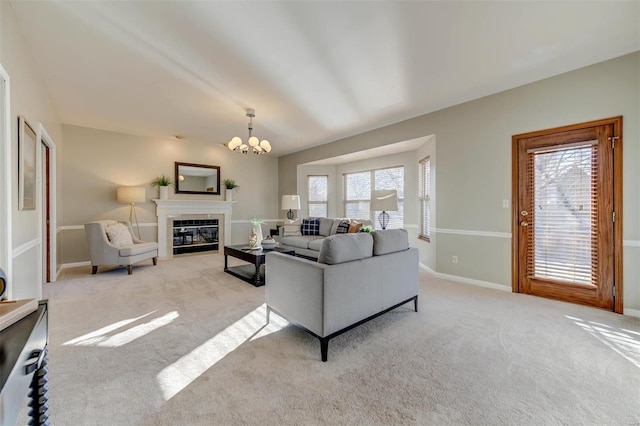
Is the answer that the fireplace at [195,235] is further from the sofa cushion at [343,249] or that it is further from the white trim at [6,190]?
the sofa cushion at [343,249]

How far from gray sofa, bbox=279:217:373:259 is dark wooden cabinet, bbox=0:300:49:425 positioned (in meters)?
3.64

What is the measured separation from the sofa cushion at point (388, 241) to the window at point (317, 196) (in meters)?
4.50

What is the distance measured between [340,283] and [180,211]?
203 inches

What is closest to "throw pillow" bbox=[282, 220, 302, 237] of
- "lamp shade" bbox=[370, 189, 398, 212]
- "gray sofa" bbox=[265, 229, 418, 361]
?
"lamp shade" bbox=[370, 189, 398, 212]

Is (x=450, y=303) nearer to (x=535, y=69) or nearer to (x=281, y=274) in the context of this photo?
(x=281, y=274)

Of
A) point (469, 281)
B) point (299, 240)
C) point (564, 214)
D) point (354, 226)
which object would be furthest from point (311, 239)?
point (564, 214)

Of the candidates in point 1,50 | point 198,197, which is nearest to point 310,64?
point 1,50

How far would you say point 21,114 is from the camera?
2355 millimetres

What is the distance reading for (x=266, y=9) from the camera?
207 centimetres

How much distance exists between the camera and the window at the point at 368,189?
5855mm

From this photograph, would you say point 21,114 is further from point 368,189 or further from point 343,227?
point 368,189

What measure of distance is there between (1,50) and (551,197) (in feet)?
17.1

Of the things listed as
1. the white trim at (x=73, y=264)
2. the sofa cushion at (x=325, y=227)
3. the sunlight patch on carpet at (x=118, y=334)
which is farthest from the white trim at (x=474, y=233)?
the white trim at (x=73, y=264)

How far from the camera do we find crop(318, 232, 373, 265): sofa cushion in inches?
82.9
